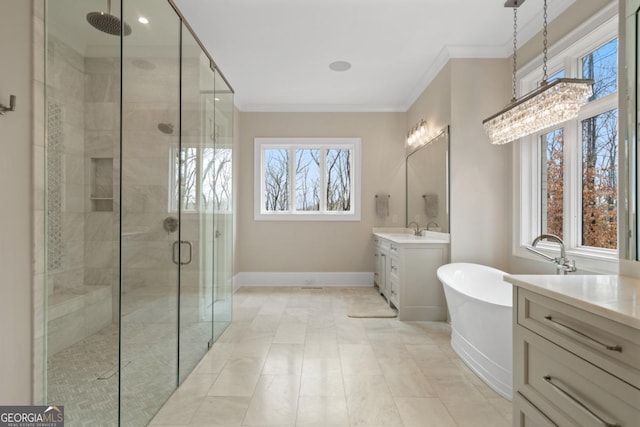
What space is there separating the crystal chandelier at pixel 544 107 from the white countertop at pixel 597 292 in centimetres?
105

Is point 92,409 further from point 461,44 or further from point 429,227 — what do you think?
point 461,44

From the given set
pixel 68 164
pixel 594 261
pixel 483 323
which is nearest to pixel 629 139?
pixel 594 261

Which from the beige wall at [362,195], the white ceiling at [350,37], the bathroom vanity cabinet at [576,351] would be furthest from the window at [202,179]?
the bathroom vanity cabinet at [576,351]

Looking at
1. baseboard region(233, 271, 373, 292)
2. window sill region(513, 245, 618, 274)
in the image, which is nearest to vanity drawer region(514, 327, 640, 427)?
window sill region(513, 245, 618, 274)

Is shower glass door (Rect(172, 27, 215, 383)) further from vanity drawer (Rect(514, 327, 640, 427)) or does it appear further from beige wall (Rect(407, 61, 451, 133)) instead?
beige wall (Rect(407, 61, 451, 133))

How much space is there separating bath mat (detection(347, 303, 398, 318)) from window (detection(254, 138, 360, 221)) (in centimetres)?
166

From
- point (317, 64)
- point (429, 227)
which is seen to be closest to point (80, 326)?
point (317, 64)

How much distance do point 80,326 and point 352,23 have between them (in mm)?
3040

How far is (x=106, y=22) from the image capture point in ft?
5.28

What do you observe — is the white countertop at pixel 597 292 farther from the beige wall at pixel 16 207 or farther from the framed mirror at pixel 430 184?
the framed mirror at pixel 430 184

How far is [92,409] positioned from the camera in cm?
155

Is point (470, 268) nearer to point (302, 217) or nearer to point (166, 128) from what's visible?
point (302, 217)

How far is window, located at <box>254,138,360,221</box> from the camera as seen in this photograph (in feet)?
17.2

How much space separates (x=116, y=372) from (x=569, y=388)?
6.46 feet
